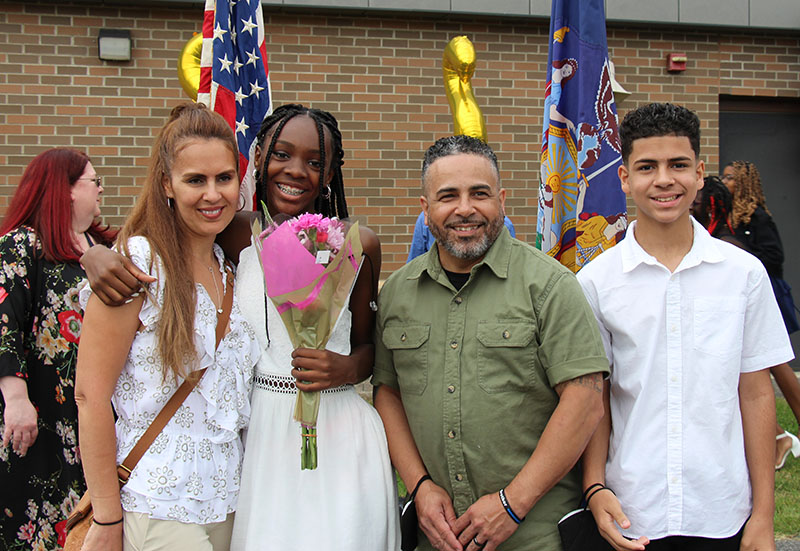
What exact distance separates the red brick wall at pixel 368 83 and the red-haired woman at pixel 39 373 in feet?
11.7

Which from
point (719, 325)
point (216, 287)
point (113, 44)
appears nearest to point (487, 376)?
point (719, 325)

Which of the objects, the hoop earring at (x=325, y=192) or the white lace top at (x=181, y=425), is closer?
the white lace top at (x=181, y=425)

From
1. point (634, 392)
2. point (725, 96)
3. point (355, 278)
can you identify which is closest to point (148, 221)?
point (355, 278)

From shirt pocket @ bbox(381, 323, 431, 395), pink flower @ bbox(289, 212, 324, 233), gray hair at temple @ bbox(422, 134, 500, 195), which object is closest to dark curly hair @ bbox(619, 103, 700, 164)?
gray hair at temple @ bbox(422, 134, 500, 195)

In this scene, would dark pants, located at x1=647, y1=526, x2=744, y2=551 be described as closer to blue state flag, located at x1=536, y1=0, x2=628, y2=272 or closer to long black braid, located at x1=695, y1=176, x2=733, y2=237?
blue state flag, located at x1=536, y1=0, x2=628, y2=272

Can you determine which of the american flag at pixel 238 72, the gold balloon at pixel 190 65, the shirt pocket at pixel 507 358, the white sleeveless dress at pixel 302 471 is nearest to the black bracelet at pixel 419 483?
the white sleeveless dress at pixel 302 471

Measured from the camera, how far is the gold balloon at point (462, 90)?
541 centimetres

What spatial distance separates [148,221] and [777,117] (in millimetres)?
8132

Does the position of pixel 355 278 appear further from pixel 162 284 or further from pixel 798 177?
pixel 798 177

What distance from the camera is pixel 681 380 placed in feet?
7.79

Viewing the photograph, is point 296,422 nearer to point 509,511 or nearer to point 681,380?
point 509,511

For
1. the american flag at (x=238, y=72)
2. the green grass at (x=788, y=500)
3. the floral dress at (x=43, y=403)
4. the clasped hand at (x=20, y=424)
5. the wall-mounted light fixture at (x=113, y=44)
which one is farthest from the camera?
the wall-mounted light fixture at (x=113, y=44)

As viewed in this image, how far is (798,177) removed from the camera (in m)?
8.62

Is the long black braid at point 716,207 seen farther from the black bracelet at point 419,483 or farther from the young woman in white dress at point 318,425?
the black bracelet at point 419,483
